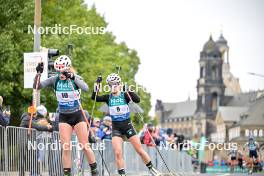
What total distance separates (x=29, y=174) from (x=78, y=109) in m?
2.43

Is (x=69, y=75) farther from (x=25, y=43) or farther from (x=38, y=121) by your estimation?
(x=25, y=43)

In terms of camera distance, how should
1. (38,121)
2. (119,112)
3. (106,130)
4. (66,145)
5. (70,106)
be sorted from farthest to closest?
(106,130) → (38,121) → (119,112) → (70,106) → (66,145)

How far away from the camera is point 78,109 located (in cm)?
1730

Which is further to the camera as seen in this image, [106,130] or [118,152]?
[106,130]

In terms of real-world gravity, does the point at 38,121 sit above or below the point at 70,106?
below

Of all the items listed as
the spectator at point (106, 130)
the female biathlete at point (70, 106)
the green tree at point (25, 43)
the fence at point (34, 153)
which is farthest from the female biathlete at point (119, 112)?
the green tree at point (25, 43)

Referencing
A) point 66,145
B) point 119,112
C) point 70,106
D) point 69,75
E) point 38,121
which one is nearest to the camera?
point 66,145

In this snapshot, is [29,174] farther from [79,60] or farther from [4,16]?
[79,60]

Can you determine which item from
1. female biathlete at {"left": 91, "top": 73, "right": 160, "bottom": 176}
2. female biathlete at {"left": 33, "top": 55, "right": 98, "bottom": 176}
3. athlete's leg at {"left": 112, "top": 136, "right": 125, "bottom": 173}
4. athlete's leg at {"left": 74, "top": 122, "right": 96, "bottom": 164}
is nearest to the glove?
female biathlete at {"left": 33, "top": 55, "right": 98, "bottom": 176}

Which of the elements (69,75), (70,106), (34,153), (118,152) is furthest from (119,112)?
(69,75)

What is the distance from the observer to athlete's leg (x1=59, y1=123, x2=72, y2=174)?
1685 cm

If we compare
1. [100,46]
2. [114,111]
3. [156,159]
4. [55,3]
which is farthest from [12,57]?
[114,111]

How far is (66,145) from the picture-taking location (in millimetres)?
16859

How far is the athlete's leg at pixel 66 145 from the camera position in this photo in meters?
16.8
